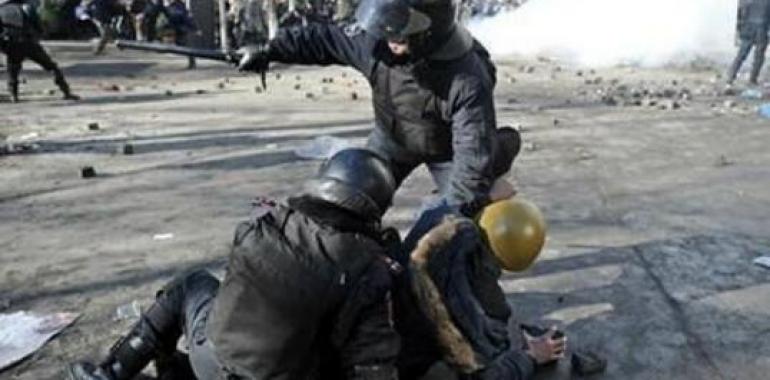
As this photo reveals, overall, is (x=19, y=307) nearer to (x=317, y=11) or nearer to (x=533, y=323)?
(x=533, y=323)

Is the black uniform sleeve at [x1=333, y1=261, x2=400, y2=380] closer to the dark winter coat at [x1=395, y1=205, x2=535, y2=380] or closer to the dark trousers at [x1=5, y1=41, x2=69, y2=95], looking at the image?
the dark winter coat at [x1=395, y1=205, x2=535, y2=380]

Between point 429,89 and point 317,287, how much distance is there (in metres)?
1.51

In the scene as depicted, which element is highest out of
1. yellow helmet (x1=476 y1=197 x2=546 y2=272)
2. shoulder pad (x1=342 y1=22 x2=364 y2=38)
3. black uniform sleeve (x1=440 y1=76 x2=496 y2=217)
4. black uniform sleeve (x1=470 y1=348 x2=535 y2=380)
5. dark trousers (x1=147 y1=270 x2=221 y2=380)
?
shoulder pad (x1=342 y1=22 x2=364 y2=38)

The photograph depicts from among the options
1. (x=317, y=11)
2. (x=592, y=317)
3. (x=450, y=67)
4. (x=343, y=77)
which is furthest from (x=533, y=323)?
(x=317, y=11)

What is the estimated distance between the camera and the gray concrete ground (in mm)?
4625

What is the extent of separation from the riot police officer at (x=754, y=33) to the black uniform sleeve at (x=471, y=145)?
11.7 metres

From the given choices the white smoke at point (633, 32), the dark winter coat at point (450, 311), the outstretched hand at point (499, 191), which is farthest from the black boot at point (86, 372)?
the white smoke at point (633, 32)

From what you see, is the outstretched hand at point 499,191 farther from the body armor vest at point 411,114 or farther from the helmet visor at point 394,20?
the helmet visor at point 394,20

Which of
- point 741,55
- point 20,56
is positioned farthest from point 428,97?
point 741,55

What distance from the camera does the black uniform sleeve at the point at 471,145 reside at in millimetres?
3799

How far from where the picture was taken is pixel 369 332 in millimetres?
2816

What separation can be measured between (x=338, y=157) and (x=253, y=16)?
2035 centimetres

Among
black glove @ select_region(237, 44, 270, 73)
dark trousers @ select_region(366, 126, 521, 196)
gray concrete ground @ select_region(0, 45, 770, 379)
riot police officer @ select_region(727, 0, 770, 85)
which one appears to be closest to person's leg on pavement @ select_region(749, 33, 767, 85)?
riot police officer @ select_region(727, 0, 770, 85)

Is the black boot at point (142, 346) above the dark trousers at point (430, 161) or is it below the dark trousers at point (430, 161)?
below
